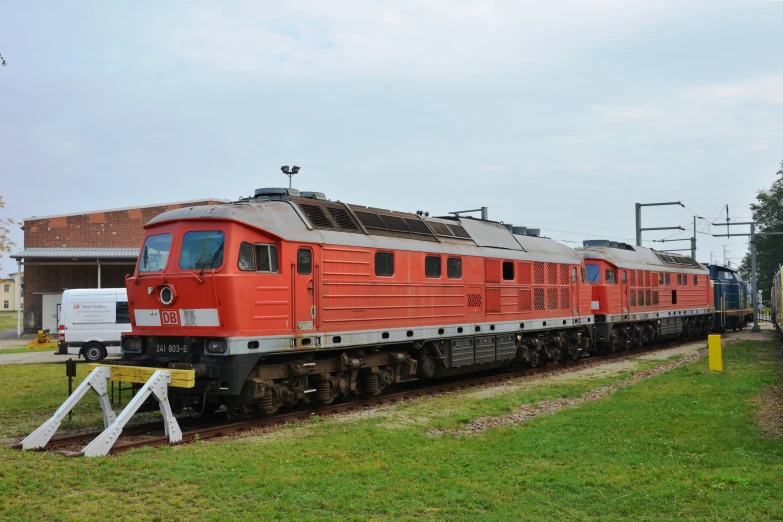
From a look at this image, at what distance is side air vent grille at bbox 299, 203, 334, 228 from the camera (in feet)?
45.0

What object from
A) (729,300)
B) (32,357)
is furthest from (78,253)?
(729,300)

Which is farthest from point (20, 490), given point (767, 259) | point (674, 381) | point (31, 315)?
point (767, 259)

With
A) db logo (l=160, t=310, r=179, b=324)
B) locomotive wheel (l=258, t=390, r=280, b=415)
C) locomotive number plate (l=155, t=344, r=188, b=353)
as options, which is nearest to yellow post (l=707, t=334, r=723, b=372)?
locomotive wheel (l=258, t=390, r=280, b=415)

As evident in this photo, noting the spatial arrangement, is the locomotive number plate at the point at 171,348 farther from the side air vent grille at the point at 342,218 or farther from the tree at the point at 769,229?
the tree at the point at 769,229

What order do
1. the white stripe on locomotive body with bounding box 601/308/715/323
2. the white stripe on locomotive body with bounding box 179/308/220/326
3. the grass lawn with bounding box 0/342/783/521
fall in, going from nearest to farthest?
the grass lawn with bounding box 0/342/783/521, the white stripe on locomotive body with bounding box 179/308/220/326, the white stripe on locomotive body with bounding box 601/308/715/323

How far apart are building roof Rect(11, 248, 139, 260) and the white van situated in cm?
1340

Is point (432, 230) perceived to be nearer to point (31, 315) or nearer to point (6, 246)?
point (6, 246)

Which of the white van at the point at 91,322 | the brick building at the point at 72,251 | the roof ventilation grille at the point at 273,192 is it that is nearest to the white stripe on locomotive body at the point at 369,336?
the roof ventilation grille at the point at 273,192

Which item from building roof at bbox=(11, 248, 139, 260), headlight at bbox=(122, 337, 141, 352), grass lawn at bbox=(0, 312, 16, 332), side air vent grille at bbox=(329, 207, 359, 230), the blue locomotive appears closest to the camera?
headlight at bbox=(122, 337, 141, 352)

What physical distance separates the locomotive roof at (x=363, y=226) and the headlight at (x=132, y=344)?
2.24 m

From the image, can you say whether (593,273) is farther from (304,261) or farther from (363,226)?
(304,261)

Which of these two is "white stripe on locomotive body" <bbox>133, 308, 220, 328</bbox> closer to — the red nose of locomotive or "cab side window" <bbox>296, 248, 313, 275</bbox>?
the red nose of locomotive

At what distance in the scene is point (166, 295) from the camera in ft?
40.2

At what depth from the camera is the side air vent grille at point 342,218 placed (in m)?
14.4
